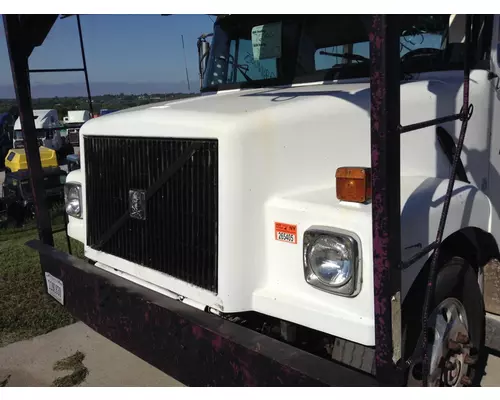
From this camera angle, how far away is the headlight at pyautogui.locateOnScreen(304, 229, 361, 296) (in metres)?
2.06

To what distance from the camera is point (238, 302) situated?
7.78 feet

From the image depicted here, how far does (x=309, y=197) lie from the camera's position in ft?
7.72

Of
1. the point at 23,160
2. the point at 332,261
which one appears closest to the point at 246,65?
the point at 332,261

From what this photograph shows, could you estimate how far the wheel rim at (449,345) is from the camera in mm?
2469

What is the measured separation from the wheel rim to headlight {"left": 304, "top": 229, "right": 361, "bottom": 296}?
57cm

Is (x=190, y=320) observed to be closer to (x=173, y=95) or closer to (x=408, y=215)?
(x=408, y=215)

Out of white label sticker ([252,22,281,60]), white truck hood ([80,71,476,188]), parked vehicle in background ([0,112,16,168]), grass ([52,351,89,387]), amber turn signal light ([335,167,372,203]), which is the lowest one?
parked vehicle in background ([0,112,16,168])

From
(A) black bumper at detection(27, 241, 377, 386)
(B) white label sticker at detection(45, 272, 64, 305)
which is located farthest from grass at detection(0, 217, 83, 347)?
(A) black bumper at detection(27, 241, 377, 386)

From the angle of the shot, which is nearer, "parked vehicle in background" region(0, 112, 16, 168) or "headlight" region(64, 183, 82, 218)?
"headlight" region(64, 183, 82, 218)

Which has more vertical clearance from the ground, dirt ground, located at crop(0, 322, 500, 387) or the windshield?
the windshield

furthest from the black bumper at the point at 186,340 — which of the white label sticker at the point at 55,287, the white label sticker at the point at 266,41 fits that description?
the white label sticker at the point at 266,41

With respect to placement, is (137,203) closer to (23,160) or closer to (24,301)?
(24,301)

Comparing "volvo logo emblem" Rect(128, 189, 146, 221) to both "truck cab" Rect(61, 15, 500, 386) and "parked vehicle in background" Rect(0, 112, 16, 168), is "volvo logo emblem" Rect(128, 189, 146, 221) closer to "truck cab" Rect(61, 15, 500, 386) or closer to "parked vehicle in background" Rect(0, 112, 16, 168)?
"truck cab" Rect(61, 15, 500, 386)

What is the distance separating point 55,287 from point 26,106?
1.33 metres
